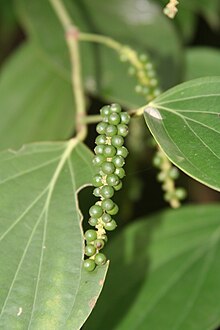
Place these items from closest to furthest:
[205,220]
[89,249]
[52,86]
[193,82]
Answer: [89,249]
[193,82]
[205,220]
[52,86]

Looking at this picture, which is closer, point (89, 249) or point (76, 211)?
point (89, 249)

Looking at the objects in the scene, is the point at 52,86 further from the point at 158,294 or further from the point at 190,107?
the point at 190,107

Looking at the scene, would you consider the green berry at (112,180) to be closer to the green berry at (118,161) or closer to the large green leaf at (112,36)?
the green berry at (118,161)

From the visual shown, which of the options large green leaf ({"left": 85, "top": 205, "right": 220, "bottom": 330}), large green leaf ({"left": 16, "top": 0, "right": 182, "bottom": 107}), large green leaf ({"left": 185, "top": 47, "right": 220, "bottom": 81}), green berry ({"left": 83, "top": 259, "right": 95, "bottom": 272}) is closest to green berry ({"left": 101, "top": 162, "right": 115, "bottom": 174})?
green berry ({"left": 83, "top": 259, "right": 95, "bottom": 272})

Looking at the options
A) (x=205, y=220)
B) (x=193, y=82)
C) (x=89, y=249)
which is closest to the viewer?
(x=89, y=249)

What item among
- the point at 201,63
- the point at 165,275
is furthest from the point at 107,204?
the point at 201,63

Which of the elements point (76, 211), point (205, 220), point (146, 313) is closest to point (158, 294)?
point (146, 313)

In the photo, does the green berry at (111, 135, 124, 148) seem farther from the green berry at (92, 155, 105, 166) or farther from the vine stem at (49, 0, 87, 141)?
the vine stem at (49, 0, 87, 141)
